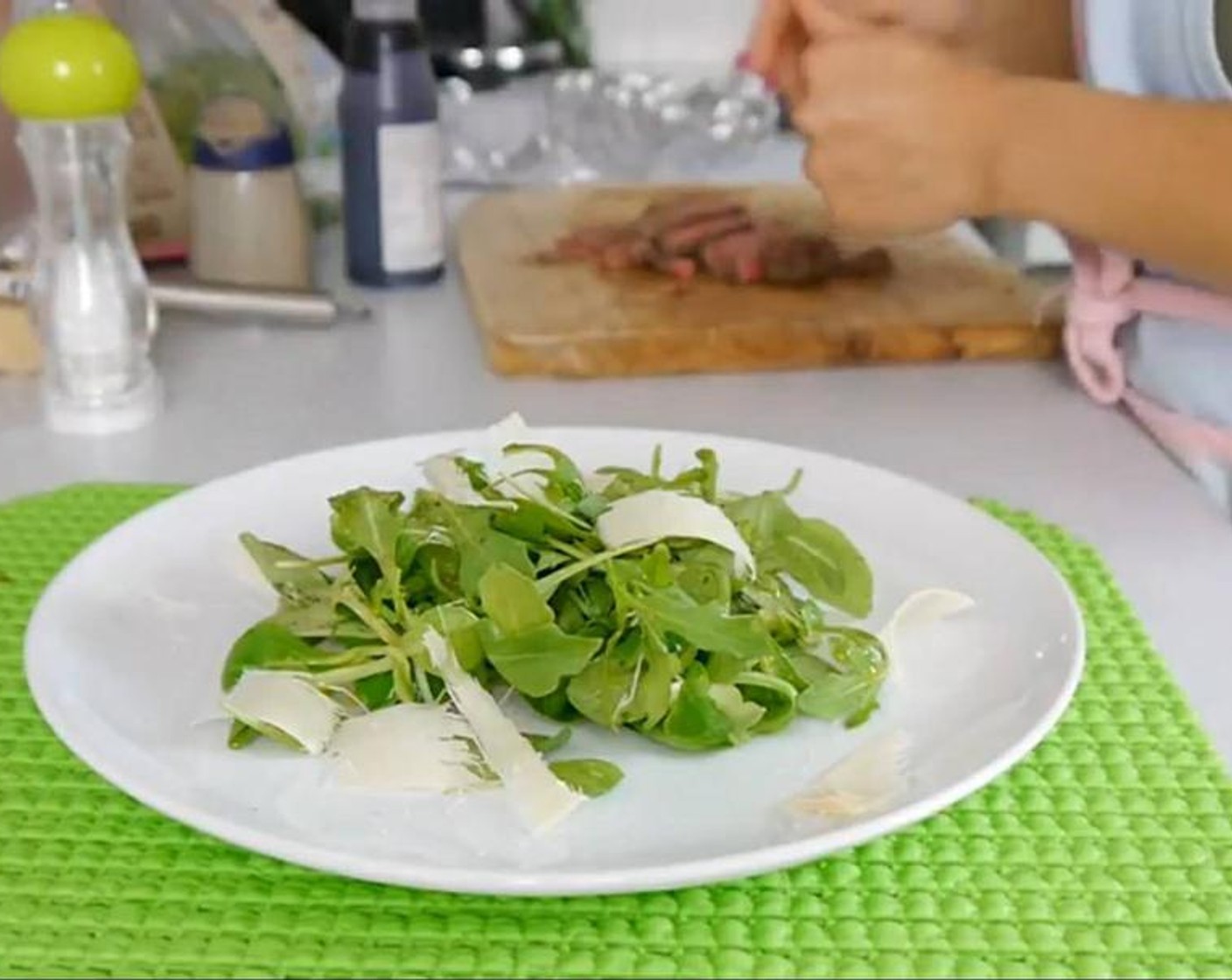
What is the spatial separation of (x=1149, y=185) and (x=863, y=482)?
0.24 m

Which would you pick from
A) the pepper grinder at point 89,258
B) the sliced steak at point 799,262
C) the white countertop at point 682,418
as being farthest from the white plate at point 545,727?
the sliced steak at point 799,262

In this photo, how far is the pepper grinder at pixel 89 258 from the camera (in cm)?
93

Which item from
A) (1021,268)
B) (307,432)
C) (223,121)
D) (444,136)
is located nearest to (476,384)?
(307,432)

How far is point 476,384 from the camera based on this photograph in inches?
41.9

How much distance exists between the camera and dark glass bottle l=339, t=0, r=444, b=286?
47.3 inches

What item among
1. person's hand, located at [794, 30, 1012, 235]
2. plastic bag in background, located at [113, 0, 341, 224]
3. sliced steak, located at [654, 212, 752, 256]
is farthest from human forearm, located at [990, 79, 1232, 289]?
plastic bag in background, located at [113, 0, 341, 224]

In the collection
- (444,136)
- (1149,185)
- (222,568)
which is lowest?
(444,136)

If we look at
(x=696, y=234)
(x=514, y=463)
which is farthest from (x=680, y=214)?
(x=514, y=463)

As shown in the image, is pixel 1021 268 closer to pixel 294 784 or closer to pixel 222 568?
pixel 222 568

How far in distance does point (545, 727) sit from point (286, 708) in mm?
88

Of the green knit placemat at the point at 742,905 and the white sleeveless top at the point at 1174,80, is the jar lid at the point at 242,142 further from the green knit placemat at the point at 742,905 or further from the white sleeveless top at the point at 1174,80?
the green knit placemat at the point at 742,905

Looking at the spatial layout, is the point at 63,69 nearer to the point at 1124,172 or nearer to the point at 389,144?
the point at 389,144

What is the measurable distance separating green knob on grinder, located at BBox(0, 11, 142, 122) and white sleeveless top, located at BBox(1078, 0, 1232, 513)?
506mm

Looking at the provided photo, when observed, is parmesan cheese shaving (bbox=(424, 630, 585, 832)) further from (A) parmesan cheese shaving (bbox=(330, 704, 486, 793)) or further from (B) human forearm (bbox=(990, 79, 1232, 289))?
(B) human forearm (bbox=(990, 79, 1232, 289))
